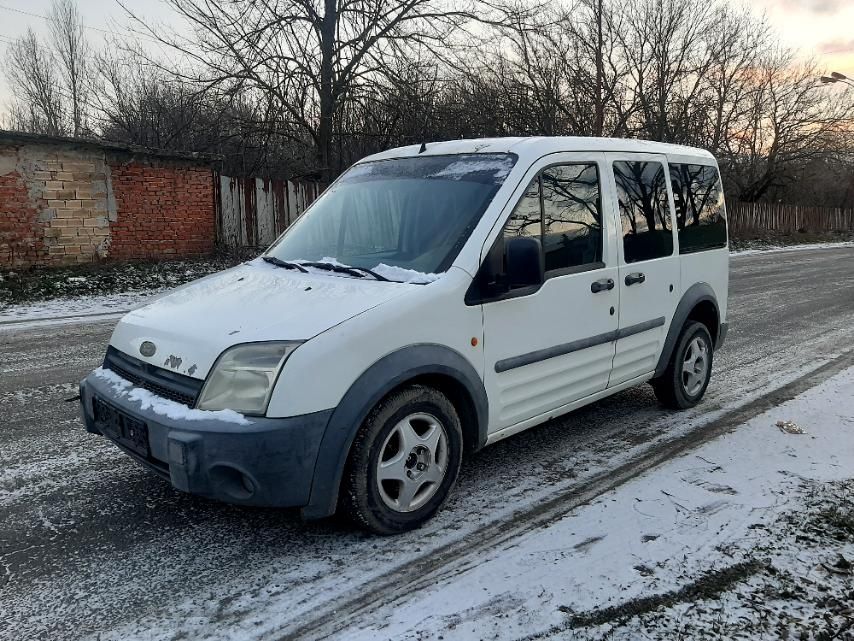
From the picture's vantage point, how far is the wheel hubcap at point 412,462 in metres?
3.06

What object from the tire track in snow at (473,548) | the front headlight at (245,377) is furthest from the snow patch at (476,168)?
the tire track in snow at (473,548)

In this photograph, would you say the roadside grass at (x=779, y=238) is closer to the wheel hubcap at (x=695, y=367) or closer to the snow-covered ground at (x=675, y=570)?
the wheel hubcap at (x=695, y=367)

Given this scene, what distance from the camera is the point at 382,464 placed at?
3.03 metres

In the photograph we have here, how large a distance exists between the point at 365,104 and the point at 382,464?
51.3 feet

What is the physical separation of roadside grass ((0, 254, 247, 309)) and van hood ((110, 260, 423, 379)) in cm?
846

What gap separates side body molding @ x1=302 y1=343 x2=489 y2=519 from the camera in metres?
2.78

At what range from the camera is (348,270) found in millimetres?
3484

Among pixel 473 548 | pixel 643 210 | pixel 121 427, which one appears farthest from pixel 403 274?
pixel 643 210

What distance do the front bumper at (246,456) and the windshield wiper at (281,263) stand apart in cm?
113

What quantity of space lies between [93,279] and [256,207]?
469 cm

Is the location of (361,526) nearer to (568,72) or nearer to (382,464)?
(382,464)

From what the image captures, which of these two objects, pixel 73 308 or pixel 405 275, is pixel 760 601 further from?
pixel 73 308

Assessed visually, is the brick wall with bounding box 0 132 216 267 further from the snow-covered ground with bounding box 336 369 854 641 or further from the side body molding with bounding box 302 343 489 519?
the snow-covered ground with bounding box 336 369 854 641

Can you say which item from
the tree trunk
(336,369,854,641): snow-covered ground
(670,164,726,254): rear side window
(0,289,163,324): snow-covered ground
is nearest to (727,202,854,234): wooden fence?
the tree trunk
